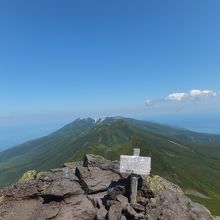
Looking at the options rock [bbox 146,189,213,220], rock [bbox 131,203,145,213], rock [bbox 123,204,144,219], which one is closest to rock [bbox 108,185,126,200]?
rock [bbox 131,203,145,213]

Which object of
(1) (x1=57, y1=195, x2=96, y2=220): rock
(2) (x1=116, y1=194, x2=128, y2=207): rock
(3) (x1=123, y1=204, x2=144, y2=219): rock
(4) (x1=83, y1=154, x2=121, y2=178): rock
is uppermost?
(4) (x1=83, y1=154, x2=121, y2=178): rock

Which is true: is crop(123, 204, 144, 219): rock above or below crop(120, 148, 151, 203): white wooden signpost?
below

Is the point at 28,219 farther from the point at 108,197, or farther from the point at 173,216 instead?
the point at 173,216

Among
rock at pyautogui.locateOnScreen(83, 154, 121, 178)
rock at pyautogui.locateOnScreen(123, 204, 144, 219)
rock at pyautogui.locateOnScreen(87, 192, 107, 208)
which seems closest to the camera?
rock at pyautogui.locateOnScreen(123, 204, 144, 219)

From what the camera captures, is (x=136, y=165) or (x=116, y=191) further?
(x=116, y=191)

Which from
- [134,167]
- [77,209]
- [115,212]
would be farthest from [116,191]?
[77,209]

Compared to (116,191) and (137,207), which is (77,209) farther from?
(137,207)

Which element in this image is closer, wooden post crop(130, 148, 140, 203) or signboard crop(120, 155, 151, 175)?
wooden post crop(130, 148, 140, 203)

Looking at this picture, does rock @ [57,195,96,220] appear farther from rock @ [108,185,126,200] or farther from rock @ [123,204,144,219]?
rock @ [123,204,144,219]

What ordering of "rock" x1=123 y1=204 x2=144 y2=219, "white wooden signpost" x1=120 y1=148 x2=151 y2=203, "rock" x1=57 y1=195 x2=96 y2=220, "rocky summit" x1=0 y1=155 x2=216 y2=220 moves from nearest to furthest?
"rock" x1=123 y1=204 x2=144 y2=219, "rocky summit" x1=0 y1=155 x2=216 y2=220, "rock" x1=57 y1=195 x2=96 y2=220, "white wooden signpost" x1=120 y1=148 x2=151 y2=203
